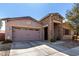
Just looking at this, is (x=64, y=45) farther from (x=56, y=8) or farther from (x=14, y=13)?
(x=14, y=13)

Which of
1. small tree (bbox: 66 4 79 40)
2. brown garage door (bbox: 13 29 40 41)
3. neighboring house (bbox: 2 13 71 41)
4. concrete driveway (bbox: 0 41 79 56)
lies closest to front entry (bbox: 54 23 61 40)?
neighboring house (bbox: 2 13 71 41)

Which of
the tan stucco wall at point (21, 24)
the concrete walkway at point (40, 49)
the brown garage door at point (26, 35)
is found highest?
the tan stucco wall at point (21, 24)

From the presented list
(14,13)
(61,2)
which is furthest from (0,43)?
(61,2)

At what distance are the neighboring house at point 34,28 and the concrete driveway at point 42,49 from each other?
0.33 meters

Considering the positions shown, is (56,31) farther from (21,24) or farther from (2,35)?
(2,35)

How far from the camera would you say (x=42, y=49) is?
7691 mm

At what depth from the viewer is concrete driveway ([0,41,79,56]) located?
23.6ft

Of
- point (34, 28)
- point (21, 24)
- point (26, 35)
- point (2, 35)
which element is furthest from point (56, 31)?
point (2, 35)

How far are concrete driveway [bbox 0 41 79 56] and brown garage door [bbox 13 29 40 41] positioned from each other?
26cm

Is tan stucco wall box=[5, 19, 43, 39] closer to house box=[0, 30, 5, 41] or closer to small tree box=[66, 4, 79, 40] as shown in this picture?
house box=[0, 30, 5, 41]

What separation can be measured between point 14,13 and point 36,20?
49.0 inches

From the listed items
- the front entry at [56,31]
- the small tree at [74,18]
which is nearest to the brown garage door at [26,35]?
the front entry at [56,31]

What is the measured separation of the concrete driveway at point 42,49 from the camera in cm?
720

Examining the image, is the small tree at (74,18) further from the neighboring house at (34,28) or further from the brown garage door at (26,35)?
the brown garage door at (26,35)
